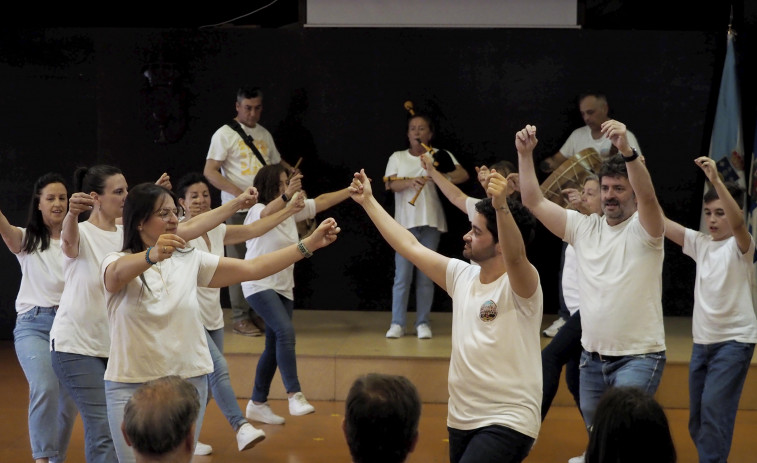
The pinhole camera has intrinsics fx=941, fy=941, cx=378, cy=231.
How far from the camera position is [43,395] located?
4309 millimetres

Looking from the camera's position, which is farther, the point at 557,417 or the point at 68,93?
the point at 68,93

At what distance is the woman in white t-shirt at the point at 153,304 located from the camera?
345 centimetres

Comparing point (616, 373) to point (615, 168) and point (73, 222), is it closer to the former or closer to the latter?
point (615, 168)

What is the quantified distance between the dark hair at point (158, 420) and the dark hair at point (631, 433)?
1028 mm

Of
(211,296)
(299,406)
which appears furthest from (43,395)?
(299,406)

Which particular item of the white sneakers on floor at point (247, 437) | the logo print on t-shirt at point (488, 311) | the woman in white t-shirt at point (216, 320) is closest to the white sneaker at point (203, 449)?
the woman in white t-shirt at point (216, 320)

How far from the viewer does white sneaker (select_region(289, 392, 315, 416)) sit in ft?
18.9

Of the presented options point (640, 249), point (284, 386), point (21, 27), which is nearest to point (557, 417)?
point (284, 386)

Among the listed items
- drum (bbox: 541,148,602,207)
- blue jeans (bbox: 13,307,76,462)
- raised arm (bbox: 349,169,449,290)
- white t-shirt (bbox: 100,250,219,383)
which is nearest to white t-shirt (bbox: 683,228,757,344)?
raised arm (bbox: 349,169,449,290)

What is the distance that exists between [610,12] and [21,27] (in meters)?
4.87

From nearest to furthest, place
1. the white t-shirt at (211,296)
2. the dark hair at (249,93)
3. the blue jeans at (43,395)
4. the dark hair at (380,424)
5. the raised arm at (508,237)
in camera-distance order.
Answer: the dark hair at (380,424) → the raised arm at (508,237) → the blue jeans at (43,395) → the white t-shirt at (211,296) → the dark hair at (249,93)

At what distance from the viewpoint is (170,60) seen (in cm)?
773

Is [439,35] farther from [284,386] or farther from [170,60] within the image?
[284,386]

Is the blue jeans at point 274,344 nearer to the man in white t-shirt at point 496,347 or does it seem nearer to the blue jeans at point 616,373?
the blue jeans at point 616,373
